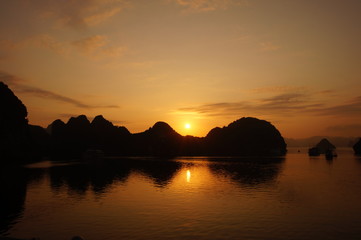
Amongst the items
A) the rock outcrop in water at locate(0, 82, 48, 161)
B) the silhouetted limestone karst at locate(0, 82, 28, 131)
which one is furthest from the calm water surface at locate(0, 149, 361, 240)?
the silhouetted limestone karst at locate(0, 82, 28, 131)

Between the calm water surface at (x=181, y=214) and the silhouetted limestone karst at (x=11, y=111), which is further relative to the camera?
the silhouetted limestone karst at (x=11, y=111)

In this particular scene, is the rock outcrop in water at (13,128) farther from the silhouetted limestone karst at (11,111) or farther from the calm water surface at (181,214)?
the calm water surface at (181,214)

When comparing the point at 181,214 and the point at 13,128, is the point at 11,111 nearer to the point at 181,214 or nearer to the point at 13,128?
the point at 13,128

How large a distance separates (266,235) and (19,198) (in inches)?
1925

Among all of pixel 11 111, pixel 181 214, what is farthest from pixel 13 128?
pixel 181 214

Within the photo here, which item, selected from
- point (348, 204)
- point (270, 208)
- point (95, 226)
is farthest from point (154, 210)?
point (348, 204)

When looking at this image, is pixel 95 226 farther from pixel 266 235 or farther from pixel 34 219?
pixel 266 235

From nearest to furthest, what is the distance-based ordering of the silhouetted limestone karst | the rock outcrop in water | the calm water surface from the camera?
1. the calm water surface
2. the rock outcrop in water
3. the silhouetted limestone karst

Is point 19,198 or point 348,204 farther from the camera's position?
point 19,198

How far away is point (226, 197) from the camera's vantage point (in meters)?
60.5

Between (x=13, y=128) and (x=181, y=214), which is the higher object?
(x=13, y=128)

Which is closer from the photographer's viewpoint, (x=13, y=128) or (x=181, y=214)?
(x=181, y=214)

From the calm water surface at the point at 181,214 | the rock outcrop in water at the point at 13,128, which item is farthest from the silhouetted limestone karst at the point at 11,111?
the calm water surface at the point at 181,214

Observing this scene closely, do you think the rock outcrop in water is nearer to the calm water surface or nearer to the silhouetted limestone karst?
the silhouetted limestone karst
